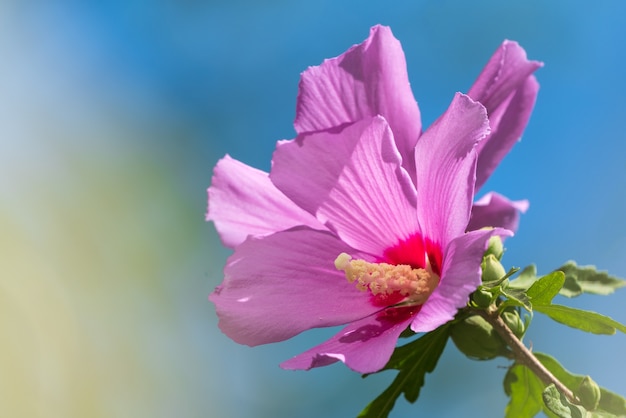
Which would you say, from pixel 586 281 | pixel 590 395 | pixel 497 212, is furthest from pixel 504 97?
pixel 590 395

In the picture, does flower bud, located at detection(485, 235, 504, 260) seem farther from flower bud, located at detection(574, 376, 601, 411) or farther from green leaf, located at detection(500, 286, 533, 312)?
flower bud, located at detection(574, 376, 601, 411)

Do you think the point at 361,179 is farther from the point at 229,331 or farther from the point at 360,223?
the point at 229,331

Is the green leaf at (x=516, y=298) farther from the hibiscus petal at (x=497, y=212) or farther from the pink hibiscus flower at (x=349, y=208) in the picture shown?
the hibiscus petal at (x=497, y=212)

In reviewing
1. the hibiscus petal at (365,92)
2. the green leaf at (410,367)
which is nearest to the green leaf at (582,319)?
the green leaf at (410,367)

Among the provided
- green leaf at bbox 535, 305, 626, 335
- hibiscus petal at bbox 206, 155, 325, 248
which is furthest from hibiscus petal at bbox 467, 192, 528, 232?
hibiscus petal at bbox 206, 155, 325, 248

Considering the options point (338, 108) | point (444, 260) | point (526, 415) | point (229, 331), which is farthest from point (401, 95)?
point (526, 415)
